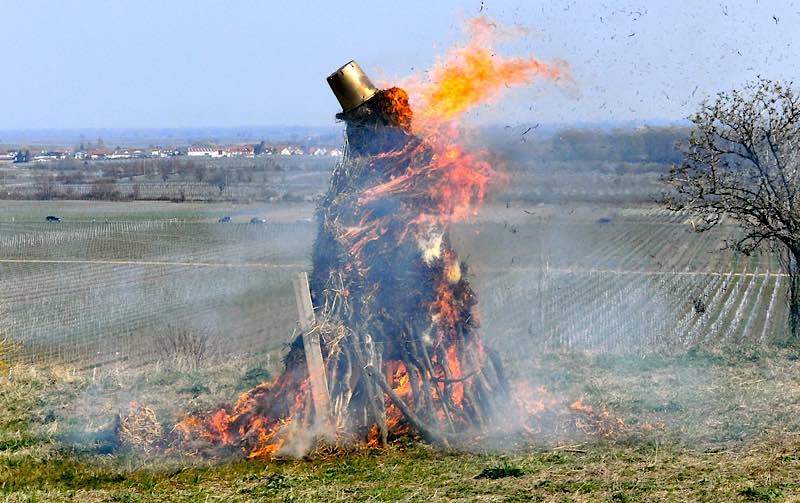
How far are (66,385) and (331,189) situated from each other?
682cm

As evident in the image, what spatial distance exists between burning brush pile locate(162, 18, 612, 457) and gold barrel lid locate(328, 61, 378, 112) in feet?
0.05

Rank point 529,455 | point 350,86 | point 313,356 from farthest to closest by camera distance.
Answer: point 350,86 < point 313,356 < point 529,455

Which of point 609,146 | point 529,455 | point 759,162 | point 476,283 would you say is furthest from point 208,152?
point 529,455

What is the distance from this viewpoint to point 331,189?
12.1 meters

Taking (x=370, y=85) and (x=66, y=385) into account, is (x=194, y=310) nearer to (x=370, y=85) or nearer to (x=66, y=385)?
(x=66, y=385)

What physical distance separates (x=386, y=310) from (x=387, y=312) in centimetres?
3

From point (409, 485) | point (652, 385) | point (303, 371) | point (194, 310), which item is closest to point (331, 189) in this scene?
point (303, 371)

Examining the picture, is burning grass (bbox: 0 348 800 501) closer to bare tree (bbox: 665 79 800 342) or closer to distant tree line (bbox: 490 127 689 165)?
bare tree (bbox: 665 79 800 342)

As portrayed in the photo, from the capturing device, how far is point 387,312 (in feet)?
38.2

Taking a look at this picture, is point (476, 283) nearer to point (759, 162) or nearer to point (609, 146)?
point (609, 146)

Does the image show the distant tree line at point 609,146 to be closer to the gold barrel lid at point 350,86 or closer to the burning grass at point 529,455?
the burning grass at point 529,455

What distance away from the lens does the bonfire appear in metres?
11.2

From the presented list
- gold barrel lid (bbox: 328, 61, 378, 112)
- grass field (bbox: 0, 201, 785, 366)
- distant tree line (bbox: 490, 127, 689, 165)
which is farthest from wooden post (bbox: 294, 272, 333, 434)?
distant tree line (bbox: 490, 127, 689, 165)

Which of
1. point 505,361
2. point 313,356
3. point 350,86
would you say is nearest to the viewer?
point 313,356
